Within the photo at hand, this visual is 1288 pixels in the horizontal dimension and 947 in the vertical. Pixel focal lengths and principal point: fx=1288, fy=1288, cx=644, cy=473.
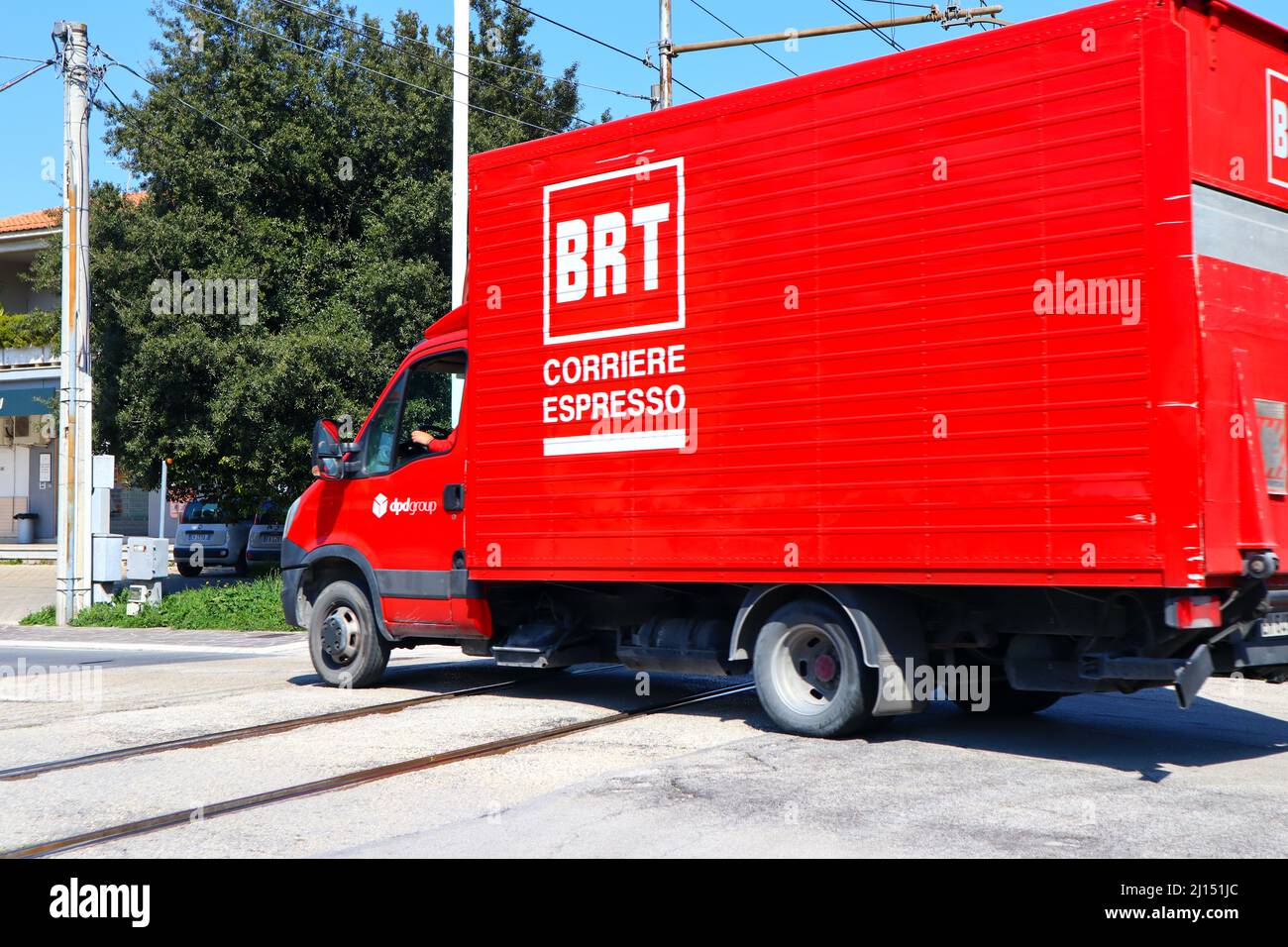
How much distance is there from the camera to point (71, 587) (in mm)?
19625

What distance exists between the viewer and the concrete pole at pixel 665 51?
69.1 feet

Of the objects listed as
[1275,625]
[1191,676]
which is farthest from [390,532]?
[1275,625]

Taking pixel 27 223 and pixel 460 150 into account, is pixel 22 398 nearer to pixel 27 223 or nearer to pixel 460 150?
pixel 27 223

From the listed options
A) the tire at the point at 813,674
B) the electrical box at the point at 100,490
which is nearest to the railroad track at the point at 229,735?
the tire at the point at 813,674

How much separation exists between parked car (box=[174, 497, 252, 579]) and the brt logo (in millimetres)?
21891

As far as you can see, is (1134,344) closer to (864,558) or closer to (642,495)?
(864,558)

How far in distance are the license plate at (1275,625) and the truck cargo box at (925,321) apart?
47cm

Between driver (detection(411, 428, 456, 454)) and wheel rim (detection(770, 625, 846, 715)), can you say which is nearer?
wheel rim (detection(770, 625, 846, 715))

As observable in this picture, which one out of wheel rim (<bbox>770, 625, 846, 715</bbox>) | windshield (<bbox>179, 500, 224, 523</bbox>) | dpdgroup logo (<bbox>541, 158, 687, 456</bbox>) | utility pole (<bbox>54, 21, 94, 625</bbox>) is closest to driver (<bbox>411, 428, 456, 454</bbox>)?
dpdgroup logo (<bbox>541, 158, 687, 456</bbox>)

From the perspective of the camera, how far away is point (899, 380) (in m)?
7.83

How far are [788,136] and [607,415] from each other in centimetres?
232

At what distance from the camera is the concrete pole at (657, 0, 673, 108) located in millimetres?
21047

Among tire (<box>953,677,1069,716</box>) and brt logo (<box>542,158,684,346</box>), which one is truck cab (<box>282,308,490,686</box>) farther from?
tire (<box>953,677,1069,716</box>)

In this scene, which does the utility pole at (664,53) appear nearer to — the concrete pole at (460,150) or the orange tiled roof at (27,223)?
the concrete pole at (460,150)
